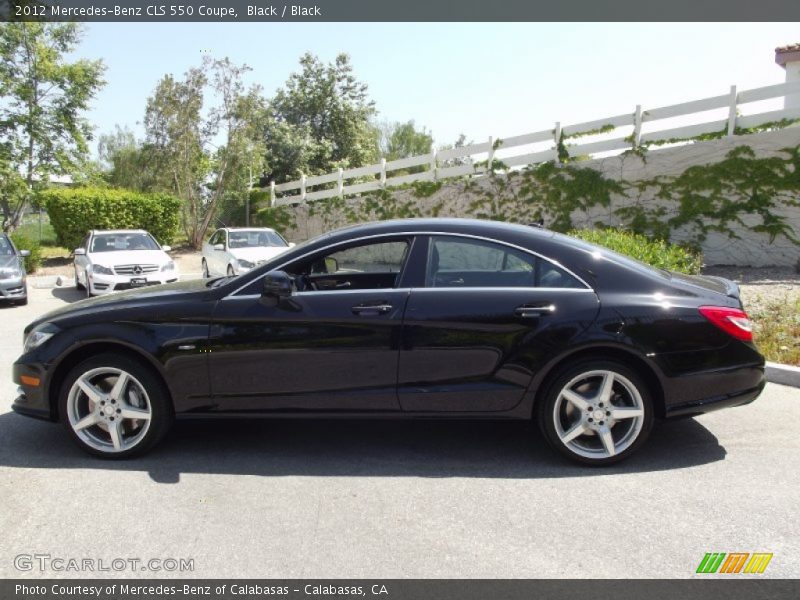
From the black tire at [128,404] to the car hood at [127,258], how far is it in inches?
354

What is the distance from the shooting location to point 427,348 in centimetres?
407

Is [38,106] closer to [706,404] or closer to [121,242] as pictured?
[121,242]

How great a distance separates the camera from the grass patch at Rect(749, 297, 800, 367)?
632cm

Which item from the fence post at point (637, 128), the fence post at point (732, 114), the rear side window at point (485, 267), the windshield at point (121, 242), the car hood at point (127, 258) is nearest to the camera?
the rear side window at point (485, 267)

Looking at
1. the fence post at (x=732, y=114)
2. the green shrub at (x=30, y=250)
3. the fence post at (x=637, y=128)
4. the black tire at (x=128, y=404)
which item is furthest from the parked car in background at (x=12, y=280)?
the fence post at (x=732, y=114)

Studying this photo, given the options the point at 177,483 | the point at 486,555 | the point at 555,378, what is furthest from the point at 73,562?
the point at 555,378

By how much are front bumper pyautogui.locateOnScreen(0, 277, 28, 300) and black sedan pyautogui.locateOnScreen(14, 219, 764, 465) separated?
8683 mm

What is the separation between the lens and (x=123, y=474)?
4055 millimetres

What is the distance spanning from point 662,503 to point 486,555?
1172 mm

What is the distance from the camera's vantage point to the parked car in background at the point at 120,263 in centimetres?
1241

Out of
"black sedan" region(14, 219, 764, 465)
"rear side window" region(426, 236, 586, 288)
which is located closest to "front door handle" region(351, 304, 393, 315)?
"black sedan" region(14, 219, 764, 465)

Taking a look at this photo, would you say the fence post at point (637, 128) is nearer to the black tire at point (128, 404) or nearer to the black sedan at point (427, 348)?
the black sedan at point (427, 348)

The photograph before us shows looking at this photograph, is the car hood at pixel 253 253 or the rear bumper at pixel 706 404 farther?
the car hood at pixel 253 253

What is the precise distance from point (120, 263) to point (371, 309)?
10.00m
